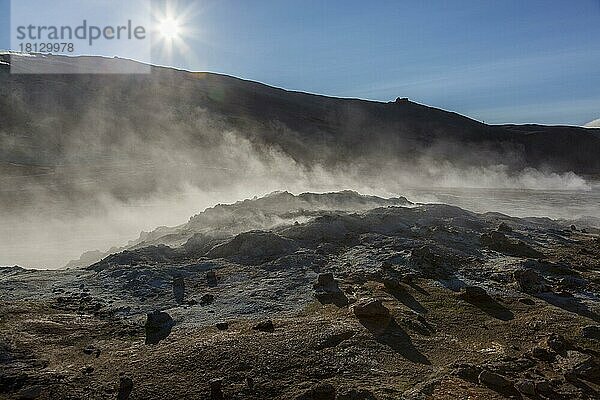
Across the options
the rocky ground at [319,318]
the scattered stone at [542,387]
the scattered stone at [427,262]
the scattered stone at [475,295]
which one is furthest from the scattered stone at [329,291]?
the scattered stone at [542,387]

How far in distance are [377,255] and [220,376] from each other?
423 centimetres

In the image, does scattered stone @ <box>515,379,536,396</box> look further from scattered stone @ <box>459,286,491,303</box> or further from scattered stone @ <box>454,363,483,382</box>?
scattered stone @ <box>459,286,491,303</box>

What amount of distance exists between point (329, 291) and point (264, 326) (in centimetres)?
148

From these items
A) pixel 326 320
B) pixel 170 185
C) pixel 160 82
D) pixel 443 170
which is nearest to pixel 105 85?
pixel 160 82

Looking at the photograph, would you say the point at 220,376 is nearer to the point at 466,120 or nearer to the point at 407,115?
the point at 407,115

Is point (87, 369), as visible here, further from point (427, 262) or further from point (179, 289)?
point (427, 262)

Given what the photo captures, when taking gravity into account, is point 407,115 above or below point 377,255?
above

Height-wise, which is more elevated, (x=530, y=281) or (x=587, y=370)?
(x=530, y=281)

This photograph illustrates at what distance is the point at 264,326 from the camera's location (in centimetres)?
555

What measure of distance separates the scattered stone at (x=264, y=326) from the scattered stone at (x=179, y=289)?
5.27 feet

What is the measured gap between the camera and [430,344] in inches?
207

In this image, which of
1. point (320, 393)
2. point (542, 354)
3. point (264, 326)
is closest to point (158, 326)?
point (264, 326)

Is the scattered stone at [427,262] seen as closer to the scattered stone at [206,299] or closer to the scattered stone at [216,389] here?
the scattered stone at [206,299]

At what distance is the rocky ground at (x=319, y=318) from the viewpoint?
4.52m
